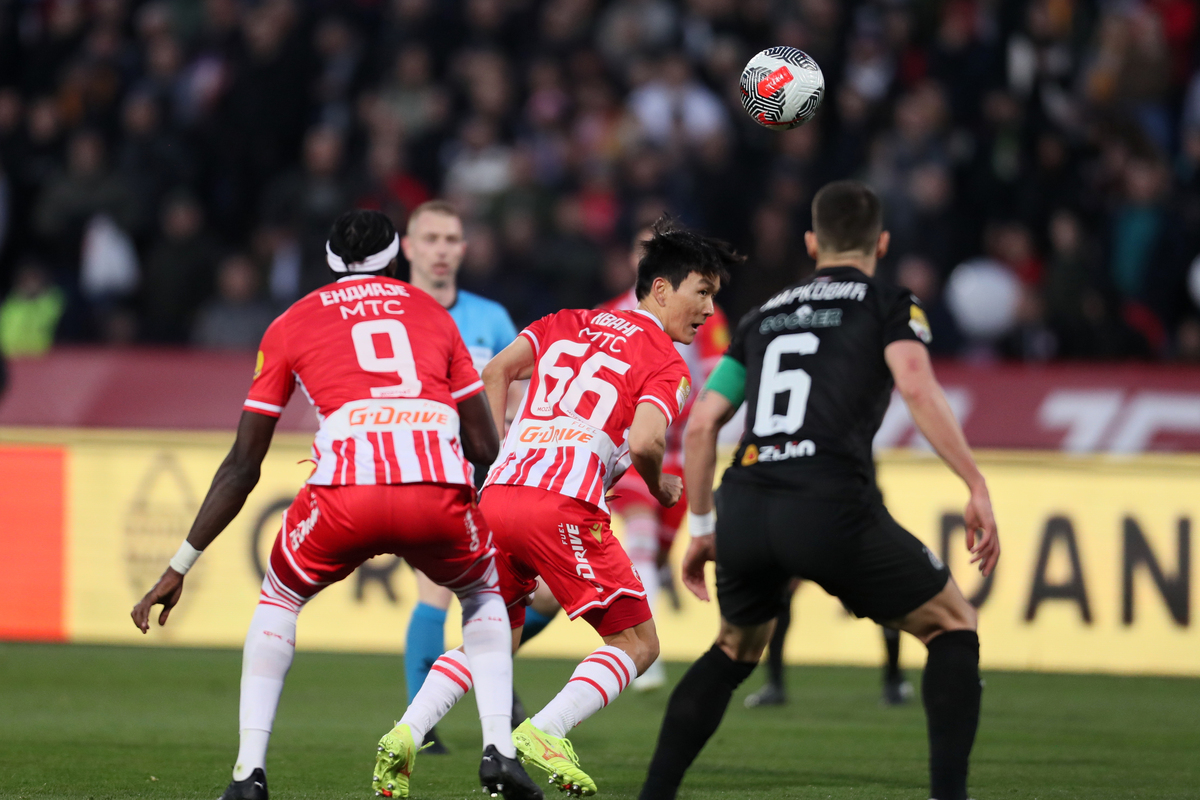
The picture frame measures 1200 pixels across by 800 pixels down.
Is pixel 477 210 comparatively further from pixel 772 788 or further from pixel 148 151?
pixel 772 788

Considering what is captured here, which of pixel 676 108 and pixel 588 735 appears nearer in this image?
pixel 588 735

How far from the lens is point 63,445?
11.7 meters

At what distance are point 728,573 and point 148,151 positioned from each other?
A: 1195 cm

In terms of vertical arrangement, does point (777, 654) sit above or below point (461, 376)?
below

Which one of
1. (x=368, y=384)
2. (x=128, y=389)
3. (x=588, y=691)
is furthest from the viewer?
(x=128, y=389)

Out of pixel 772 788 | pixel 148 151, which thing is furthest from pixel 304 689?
pixel 148 151

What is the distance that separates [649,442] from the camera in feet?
19.1

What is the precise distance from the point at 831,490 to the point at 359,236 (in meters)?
1.87

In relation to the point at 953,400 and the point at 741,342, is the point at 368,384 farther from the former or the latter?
the point at 953,400

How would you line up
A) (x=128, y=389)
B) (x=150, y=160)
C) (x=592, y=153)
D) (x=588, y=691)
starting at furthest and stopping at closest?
1. (x=150, y=160)
2. (x=592, y=153)
3. (x=128, y=389)
4. (x=588, y=691)

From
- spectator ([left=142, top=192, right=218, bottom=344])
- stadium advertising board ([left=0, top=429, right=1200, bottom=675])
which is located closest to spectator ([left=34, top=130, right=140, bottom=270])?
spectator ([left=142, top=192, right=218, bottom=344])

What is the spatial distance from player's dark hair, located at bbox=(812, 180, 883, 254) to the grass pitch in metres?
2.15

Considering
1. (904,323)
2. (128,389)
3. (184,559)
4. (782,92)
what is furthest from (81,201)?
(904,323)

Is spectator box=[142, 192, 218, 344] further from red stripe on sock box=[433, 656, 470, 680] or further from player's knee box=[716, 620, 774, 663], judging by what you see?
player's knee box=[716, 620, 774, 663]
